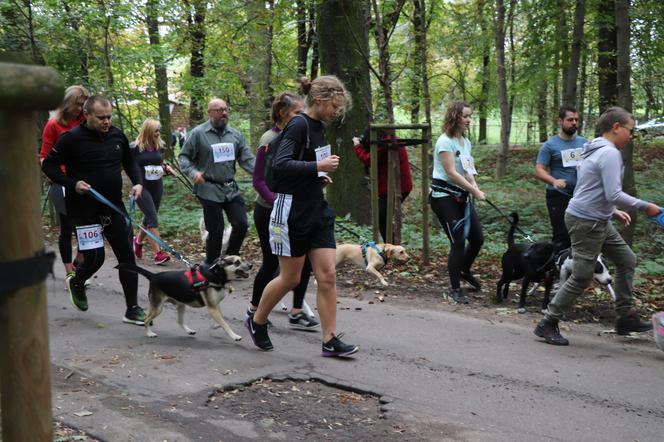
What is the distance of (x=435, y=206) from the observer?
25.9 ft

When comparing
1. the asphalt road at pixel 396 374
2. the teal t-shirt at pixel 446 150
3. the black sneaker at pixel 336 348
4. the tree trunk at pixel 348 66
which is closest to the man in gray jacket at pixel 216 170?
the asphalt road at pixel 396 374

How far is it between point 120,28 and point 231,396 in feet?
40.9

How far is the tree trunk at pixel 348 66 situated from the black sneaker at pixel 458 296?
13.2 ft

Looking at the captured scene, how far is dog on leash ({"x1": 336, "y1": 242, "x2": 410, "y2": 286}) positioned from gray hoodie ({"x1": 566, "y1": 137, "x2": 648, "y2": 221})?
308cm

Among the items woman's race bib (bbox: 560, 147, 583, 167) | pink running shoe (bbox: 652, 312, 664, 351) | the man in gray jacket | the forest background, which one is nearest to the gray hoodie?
pink running shoe (bbox: 652, 312, 664, 351)

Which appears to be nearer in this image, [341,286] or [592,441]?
[592,441]

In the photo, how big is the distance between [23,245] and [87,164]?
15.4ft

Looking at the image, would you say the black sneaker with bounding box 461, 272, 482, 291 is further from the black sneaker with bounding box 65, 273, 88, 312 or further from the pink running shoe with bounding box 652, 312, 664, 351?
the black sneaker with bounding box 65, 273, 88, 312

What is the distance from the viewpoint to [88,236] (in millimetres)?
6426

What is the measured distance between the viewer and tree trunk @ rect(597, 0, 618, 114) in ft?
47.6

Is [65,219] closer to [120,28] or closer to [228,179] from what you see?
[228,179]

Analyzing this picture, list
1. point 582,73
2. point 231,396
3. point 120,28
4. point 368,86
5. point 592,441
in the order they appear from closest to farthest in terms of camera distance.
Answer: point 592,441 < point 231,396 < point 368,86 < point 120,28 < point 582,73

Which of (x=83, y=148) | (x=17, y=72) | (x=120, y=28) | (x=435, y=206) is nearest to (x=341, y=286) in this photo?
(x=435, y=206)

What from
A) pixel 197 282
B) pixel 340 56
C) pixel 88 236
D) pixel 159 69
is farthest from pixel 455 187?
pixel 159 69
